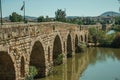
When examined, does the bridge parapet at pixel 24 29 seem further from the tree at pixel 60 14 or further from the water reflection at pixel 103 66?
the tree at pixel 60 14

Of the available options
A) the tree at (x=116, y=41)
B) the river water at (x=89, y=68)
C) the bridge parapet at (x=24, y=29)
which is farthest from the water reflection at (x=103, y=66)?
the bridge parapet at (x=24, y=29)

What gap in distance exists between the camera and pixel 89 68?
23.7m

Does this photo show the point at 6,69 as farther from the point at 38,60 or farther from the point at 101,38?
the point at 101,38

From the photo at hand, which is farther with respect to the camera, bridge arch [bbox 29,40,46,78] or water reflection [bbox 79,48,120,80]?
water reflection [bbox 79,48,120,80]

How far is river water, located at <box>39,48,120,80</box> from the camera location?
1997 cm

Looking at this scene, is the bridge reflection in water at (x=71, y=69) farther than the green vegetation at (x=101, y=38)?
No

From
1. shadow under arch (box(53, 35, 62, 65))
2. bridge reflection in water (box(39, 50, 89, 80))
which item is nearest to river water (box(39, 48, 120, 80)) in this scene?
bridge reflection in water (box(39, 50, 89, 80))

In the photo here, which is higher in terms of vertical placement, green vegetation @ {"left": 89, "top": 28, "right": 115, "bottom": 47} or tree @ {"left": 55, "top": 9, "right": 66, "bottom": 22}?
tree @ {"left": 55, "top": 9, "right": 66, "bottom": 22}

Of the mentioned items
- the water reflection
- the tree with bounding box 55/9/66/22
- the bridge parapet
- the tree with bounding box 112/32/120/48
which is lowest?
the water reflection

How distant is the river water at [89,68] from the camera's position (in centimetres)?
1997

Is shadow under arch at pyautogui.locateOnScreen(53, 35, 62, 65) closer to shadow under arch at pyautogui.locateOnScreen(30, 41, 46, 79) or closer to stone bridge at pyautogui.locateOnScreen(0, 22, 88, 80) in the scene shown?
stone bridge at pyautogui.locateOnScreen(0, 22, 88, 80)

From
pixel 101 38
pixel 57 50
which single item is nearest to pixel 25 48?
pixel 57 50

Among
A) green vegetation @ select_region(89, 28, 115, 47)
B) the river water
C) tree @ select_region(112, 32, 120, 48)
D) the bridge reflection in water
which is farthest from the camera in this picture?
green vegetation @ select_region(89, 28, 115, 47)

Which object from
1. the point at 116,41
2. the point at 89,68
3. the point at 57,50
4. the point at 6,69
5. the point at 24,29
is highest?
the point at 24,29
